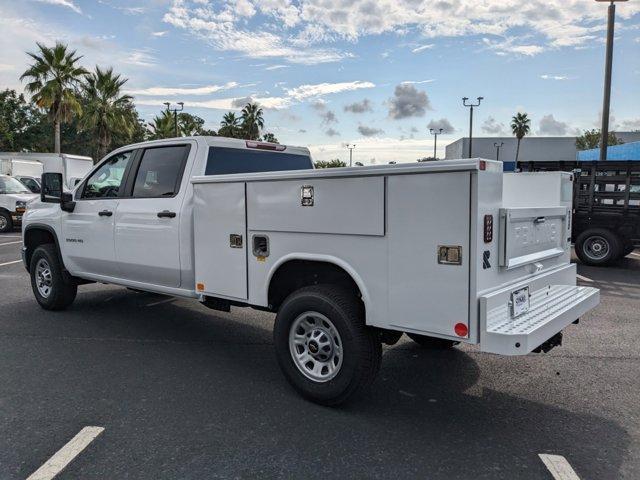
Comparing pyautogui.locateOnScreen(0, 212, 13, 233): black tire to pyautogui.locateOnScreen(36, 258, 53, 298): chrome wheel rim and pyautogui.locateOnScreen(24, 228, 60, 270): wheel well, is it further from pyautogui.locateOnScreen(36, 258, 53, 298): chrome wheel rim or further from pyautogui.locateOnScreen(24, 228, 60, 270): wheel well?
pyautogui.locateOnScreen(36, 258, 53, 298): chrome wheel rim

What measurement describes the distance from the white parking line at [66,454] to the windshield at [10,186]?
55.7 ft

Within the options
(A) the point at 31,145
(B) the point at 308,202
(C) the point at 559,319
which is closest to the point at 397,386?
(C) the point at 559,319

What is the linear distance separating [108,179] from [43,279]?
1.92 m

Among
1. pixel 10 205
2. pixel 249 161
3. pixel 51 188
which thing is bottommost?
pixel 10 205

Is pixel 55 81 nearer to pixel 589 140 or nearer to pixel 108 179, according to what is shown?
pixel 108 179

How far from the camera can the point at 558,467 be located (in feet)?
10.5

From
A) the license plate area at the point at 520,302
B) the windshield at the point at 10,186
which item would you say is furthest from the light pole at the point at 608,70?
the windshield at the point at 10,186

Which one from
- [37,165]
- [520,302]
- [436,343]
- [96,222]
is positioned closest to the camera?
[520,302]

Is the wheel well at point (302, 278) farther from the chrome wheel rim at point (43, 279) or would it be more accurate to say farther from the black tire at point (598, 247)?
the black tire at point (598, 247)

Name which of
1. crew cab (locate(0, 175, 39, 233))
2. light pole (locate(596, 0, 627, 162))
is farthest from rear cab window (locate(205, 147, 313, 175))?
crew cab (locate(0, 175, 39, 233))

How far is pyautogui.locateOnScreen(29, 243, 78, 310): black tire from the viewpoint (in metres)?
6.76

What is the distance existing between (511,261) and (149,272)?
136 inches

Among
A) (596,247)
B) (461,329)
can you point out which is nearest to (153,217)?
(461,329)

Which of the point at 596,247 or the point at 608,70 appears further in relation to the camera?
the point at 608,70
